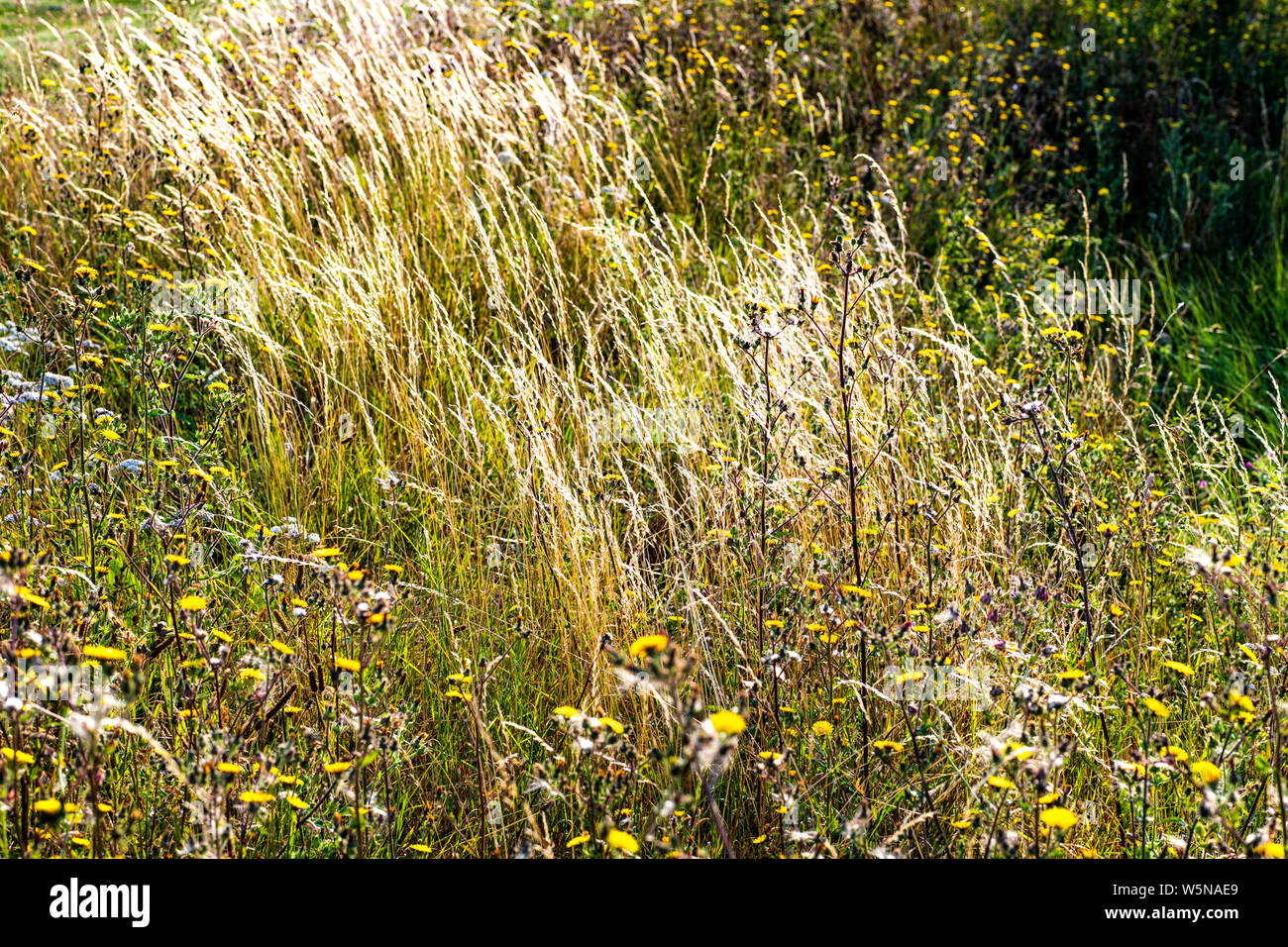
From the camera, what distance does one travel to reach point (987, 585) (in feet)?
7.94

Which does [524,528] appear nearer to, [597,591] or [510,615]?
[510,615]

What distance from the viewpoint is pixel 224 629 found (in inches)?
95.3

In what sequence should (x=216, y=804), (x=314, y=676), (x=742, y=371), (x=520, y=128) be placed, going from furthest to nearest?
(x=520, y=128) → (x=742, y=371) → (x=314, y=676) → (x=216, y=804)

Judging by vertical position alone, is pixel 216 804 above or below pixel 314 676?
above

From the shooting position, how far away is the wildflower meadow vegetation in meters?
1.84

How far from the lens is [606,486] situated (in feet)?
9.63

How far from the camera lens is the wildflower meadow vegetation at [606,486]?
72.6 inches

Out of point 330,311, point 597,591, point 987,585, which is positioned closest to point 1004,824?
point 987,585

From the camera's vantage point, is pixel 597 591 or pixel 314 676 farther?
pixel 597 591

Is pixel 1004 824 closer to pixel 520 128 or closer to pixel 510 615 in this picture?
pixel 510 615

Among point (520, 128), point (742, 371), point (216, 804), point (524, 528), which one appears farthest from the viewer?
point (520, 128)

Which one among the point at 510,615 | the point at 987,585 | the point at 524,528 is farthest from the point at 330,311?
the point at 987,585

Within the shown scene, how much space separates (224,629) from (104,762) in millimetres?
602
